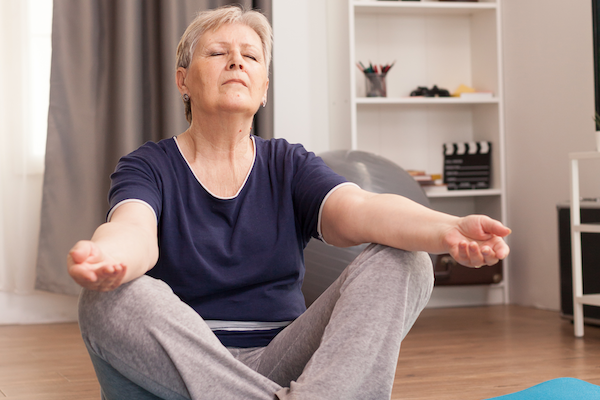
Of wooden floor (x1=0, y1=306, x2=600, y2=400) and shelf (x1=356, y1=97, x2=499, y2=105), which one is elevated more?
shelf (x1=356, y1=97, x2=499, y2=105)

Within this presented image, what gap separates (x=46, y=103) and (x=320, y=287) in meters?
1.64

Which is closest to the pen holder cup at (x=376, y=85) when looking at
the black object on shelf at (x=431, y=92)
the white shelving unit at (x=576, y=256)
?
the black object on shelf at (x=431, y=92)

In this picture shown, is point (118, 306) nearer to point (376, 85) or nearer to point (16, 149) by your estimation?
point (16, 149)

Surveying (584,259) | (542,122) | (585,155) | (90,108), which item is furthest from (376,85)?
(90,108)

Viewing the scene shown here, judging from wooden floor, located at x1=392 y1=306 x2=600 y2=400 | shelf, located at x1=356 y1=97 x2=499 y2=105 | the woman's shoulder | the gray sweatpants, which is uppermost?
shelf, located at x1=356 y1=97 x2=499 y2=105

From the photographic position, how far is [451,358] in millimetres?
2109

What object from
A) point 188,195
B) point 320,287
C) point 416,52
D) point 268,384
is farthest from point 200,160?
point 416,52

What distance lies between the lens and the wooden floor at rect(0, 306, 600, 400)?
1.75 meters

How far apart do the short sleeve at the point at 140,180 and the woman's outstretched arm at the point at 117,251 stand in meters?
0.03

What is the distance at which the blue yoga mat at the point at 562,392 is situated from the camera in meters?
1.34

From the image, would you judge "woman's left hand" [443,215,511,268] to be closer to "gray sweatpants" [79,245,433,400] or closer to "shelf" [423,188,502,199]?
"gray sweatpants" [79,245,433,400]

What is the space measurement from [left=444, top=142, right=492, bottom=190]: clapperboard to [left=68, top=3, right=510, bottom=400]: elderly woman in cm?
206

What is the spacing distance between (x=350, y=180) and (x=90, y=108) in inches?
51.4

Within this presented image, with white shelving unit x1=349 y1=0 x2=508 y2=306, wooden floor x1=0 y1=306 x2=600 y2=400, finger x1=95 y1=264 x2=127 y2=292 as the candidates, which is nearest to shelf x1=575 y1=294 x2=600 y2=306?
wooden floor x1=0 y1=306 x2=600 y2=400
